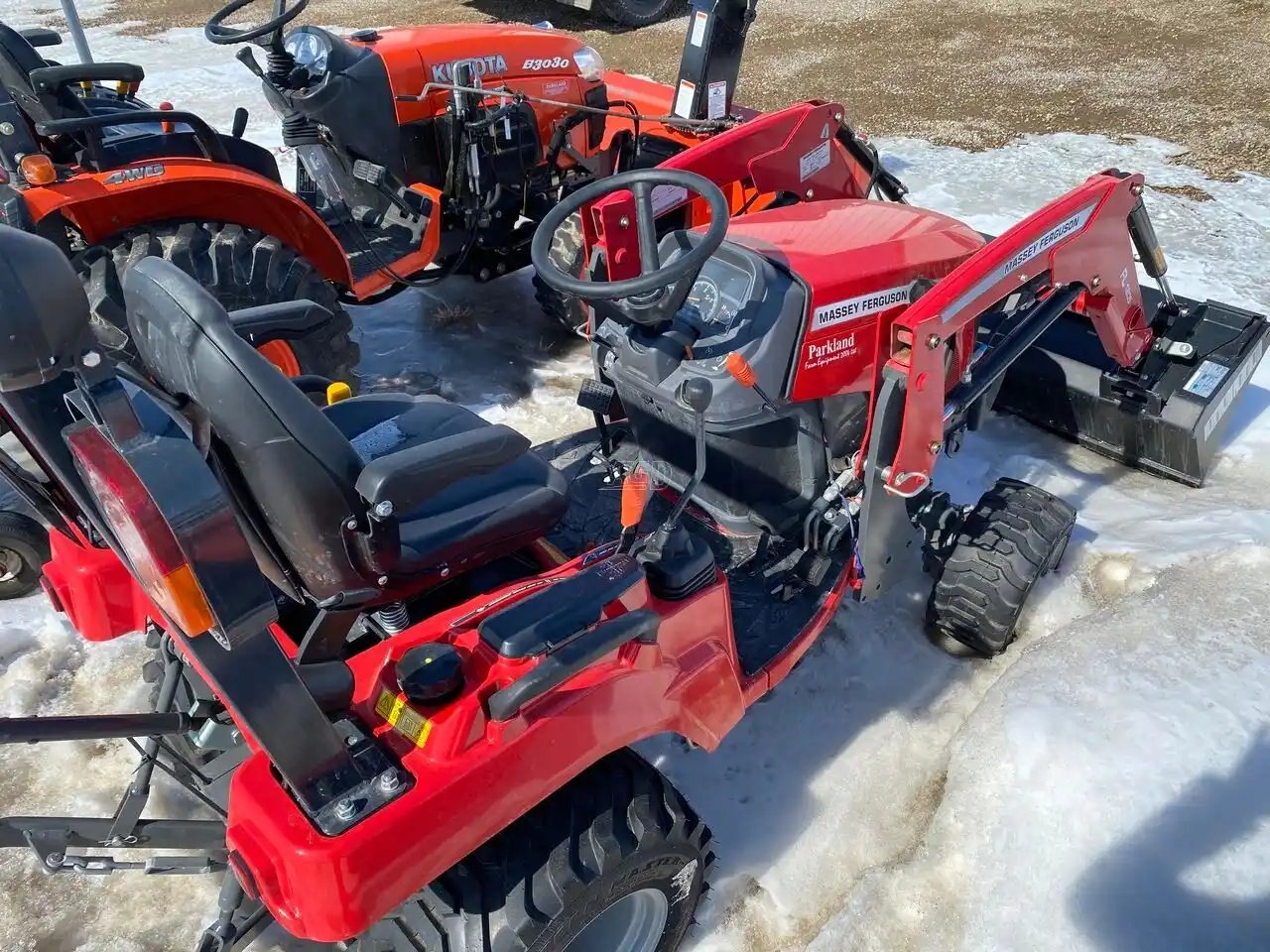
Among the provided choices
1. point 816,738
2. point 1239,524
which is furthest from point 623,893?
point 1239,524

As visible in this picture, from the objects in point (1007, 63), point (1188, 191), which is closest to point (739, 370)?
point (1188, 191)

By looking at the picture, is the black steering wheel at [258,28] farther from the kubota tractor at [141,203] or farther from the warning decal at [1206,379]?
the warning decal at [1206,379]

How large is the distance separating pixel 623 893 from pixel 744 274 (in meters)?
1.51

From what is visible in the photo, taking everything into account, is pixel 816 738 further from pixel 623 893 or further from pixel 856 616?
pixel 623 893

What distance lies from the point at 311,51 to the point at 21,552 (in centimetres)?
235

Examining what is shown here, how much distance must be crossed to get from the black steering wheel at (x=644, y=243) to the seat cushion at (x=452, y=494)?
0.46 meters

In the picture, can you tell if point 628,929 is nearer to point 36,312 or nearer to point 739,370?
point 739,370

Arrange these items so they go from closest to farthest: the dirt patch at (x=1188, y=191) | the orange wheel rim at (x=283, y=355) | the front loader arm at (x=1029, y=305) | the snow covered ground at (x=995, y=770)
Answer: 1. the snow covered ground at (x=995, y=770)
2. the front loader arm at (x=1029, y=305)
3. the orange wheel rim at (x=283, y=355)
4. the dirt patch at (x=1188, y=191)

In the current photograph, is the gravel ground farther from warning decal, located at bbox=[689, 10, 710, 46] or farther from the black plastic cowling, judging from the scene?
the black plastic cowling

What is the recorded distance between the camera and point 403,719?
1.63 metres

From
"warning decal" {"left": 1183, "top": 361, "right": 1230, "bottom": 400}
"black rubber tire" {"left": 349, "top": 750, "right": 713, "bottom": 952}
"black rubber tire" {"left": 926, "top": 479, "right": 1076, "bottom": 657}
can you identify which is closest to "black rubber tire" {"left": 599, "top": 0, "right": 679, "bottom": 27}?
"warning decal" {"left": 1183, "top": 361, "right": 1230, "bottom": 400}

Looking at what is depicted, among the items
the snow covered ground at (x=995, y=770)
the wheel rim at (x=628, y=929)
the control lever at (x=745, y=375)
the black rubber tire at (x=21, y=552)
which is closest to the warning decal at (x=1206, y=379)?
the snow covered ground at (x=995, y=770)

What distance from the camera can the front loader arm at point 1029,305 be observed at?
2.33 meters

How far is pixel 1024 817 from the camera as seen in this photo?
2.33 meters
